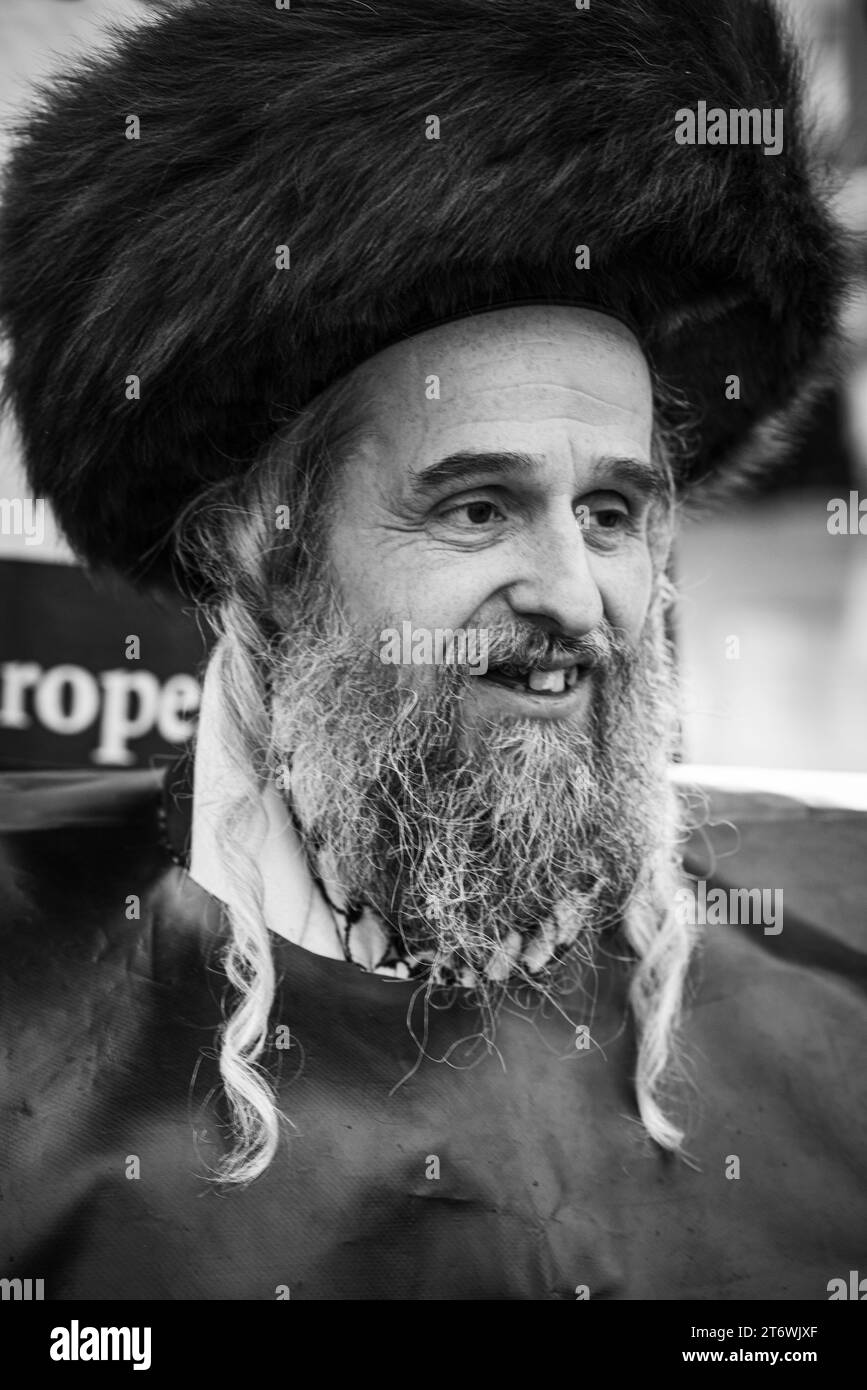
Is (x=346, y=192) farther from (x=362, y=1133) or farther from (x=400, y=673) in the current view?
(x=362, y=1133)

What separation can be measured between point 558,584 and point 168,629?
1705 mm

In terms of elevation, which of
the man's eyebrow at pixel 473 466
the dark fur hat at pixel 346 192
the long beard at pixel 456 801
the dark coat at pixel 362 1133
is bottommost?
the dark coat at pixel 362 1133

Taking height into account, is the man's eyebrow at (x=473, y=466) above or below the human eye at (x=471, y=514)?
above

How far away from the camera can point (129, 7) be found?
95.0 inches

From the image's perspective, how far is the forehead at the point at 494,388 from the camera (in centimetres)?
224

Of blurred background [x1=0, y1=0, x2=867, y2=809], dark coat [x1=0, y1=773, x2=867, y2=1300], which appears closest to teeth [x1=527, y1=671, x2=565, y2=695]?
dark coat [x1=0, y1=773, x2=867, y2=1300]

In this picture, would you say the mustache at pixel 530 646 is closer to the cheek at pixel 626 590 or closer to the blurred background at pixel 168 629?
the cheek at pixel 626 590

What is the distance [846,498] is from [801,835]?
362 cm

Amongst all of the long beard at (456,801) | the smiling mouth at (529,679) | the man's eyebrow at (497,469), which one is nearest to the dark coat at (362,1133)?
the long beard at (456,801)

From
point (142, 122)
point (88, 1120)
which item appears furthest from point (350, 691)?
point (142, 122)

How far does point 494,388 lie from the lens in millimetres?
2248

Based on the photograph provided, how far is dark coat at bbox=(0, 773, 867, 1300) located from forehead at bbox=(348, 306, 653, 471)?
0.87 m

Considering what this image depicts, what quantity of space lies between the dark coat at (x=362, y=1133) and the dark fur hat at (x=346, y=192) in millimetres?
870

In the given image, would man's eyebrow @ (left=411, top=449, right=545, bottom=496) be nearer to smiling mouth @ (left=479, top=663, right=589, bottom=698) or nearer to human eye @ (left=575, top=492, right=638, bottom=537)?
human eye @ (left=575, top=492, right=638, bottom=537)
